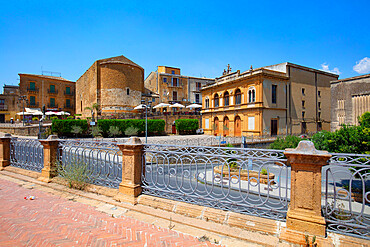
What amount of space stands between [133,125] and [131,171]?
24.0 m

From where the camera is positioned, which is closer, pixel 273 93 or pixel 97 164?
pixel 97 164

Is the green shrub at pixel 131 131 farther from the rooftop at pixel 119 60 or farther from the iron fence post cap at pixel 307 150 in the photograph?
the iron fence post cap at pixel 307 150

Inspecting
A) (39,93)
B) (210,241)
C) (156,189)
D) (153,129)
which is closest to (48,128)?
(153,129)

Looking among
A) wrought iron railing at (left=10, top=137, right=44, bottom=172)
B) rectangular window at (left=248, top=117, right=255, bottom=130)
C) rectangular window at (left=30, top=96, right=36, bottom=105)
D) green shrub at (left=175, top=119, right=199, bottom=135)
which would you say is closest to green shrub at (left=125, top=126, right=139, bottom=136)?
green shrub at (left=175, top=119, right=199, bottom=135)

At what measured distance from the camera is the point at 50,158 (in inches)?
230

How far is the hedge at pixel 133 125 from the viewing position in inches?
1035

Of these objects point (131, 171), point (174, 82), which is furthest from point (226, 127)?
point (131, 171)

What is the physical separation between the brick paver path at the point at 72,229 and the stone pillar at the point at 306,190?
4.25ft

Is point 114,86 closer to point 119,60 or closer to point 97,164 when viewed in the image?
point 119,60

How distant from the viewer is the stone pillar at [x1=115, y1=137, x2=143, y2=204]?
4227 millimetres

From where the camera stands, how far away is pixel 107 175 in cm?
513

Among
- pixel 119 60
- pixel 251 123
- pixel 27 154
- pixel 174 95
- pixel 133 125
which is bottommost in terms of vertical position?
pixel 27 154

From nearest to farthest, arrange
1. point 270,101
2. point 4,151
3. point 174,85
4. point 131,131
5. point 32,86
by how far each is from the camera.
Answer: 1. point 4,151
2. point 270,101
3. point 131,131
4. point 32,86
5. point 174,85

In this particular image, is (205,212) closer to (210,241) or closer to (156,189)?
(210,241)
